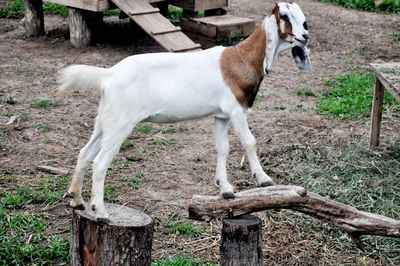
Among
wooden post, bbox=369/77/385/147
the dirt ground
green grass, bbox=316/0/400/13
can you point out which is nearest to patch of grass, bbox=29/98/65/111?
the dirt ground

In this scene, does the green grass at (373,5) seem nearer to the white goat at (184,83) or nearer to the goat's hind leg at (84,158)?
the white goat at (184,83)

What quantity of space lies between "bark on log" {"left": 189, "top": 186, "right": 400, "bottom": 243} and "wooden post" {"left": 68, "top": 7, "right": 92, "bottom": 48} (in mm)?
6793

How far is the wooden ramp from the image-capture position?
8.55 meters

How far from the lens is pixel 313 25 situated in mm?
12141

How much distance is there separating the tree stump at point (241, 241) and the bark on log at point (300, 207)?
0.27 ft

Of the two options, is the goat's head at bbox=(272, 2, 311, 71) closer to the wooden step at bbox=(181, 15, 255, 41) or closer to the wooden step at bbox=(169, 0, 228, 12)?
the wooden step at bbox=(181, 15, 255, 41)

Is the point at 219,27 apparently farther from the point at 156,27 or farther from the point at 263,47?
the point at 263,47

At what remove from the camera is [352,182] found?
17.6 feet

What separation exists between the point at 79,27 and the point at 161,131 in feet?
12.5

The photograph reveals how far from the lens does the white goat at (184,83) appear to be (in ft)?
11.4

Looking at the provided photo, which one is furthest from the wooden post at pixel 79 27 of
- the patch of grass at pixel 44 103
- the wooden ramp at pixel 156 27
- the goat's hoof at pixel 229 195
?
the goat's hoof at pixel 229 195

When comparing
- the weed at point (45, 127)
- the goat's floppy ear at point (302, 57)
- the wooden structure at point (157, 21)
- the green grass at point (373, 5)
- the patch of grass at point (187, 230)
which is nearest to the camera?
the goat's floppy ear at point (302, 57)

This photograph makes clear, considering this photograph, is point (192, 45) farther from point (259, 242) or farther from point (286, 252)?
point (259, 242)

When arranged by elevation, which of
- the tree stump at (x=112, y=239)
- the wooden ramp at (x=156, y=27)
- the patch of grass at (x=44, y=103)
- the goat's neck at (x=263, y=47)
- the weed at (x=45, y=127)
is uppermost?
the goat's neck at (x=263, y=47)
